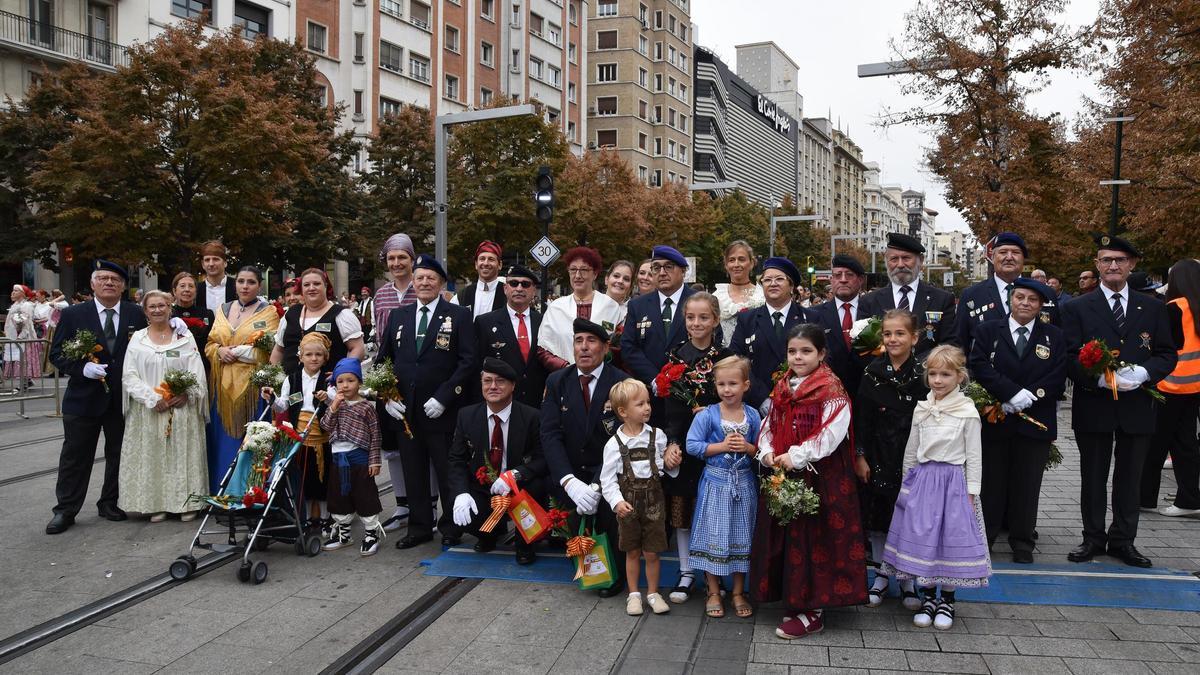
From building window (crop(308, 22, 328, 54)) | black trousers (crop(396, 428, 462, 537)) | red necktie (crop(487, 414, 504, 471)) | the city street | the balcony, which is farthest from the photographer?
building window (crop(308, 22, 328, 54))

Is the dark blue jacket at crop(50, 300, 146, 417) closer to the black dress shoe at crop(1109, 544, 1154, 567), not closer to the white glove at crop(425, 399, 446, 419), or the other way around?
the white glove at crop(425, 399, 446, 419)

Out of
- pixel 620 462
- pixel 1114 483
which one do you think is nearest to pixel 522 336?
pixel 620 462

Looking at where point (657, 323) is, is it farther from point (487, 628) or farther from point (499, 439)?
point (487, 628)

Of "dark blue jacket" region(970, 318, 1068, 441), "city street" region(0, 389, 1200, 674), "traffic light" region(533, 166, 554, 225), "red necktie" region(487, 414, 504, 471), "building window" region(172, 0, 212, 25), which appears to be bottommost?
"city street" region(0, 389, 1200, 674)

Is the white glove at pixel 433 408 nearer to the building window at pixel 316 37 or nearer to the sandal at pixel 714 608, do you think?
the sandal at pixel 714 608

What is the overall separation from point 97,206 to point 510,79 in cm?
3377

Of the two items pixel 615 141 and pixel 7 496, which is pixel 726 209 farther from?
pixel 7 496

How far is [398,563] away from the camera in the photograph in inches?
249

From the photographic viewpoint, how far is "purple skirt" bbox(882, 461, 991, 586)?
4930mm

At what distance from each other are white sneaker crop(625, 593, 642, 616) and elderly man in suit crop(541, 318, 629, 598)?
1.40 feet

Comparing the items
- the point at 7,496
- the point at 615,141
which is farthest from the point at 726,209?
the point at 7,496

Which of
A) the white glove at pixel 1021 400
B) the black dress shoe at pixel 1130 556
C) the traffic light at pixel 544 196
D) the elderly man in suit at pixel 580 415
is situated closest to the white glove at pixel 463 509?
the elderly man in suit at pixel 580 415

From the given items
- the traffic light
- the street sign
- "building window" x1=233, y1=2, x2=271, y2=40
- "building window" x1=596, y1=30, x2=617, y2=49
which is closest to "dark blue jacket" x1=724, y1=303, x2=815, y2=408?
the traffic light

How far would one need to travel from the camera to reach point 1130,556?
20.1 ft
